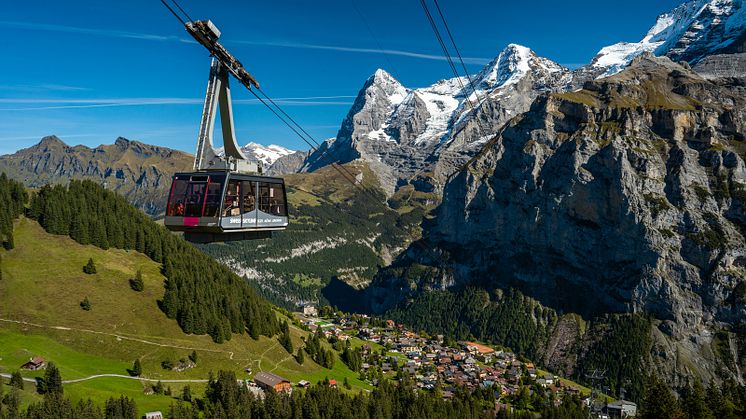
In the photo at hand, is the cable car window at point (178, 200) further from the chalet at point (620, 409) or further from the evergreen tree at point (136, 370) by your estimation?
the chalet at point (620, 409)

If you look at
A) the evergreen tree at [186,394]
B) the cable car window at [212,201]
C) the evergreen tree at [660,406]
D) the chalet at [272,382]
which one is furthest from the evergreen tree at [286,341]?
the cable car window at [212,201]

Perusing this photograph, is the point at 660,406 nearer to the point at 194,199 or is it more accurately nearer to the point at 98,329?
the point at 194,199

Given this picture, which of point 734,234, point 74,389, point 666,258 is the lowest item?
point 74,389

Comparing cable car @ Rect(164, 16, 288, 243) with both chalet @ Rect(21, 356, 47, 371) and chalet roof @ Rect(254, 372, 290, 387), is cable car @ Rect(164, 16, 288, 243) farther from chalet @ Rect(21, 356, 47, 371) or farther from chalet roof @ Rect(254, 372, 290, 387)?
chalet roof @ Rect(254, 372, 290, 387)

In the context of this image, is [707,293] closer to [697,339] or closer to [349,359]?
[697,339]

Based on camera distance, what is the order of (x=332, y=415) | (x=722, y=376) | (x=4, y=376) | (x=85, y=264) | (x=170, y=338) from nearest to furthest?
(x=4, y=376) → (x=332, y=415) → (x=170, y=338) → (x=85, y=264) → (x=722, y=376)

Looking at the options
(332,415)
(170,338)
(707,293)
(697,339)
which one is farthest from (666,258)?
(170,338)

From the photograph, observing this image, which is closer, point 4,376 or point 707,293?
point 4,376
